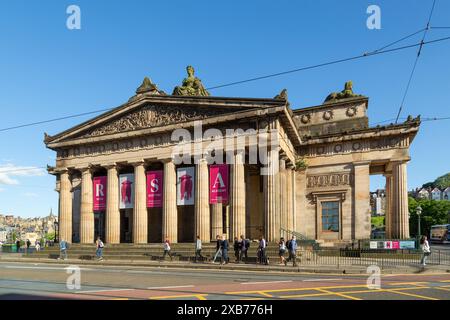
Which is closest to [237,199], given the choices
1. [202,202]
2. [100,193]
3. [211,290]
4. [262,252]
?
[202,202]

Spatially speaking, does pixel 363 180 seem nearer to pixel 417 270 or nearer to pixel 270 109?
pixel 270 109

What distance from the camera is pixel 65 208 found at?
38406mm

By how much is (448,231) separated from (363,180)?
128 feet

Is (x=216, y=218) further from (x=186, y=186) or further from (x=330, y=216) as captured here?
(x=330, y=216)

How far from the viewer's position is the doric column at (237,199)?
94.0 ft

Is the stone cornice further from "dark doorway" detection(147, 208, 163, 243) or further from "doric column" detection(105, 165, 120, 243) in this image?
"dark doorway" detection(147, 208, 163, 243)

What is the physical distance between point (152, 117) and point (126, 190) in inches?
262

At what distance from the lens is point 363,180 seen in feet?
116

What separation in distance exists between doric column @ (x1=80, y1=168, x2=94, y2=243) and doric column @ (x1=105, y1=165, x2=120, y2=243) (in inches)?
97.1

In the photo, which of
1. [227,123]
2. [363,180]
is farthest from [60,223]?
[363,180]

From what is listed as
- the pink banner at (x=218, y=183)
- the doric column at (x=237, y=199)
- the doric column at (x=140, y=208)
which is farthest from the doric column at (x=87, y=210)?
the doric column at (x=237, y=199)

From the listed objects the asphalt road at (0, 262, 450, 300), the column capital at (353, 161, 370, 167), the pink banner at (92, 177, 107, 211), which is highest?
the column capital at (353, 161, 370, 167)

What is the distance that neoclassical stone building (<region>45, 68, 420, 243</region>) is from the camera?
2950cm

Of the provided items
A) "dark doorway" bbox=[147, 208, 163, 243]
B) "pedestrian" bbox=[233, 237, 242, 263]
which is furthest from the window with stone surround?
"dark doorway" bbox=[147, 208, 163, 243]
